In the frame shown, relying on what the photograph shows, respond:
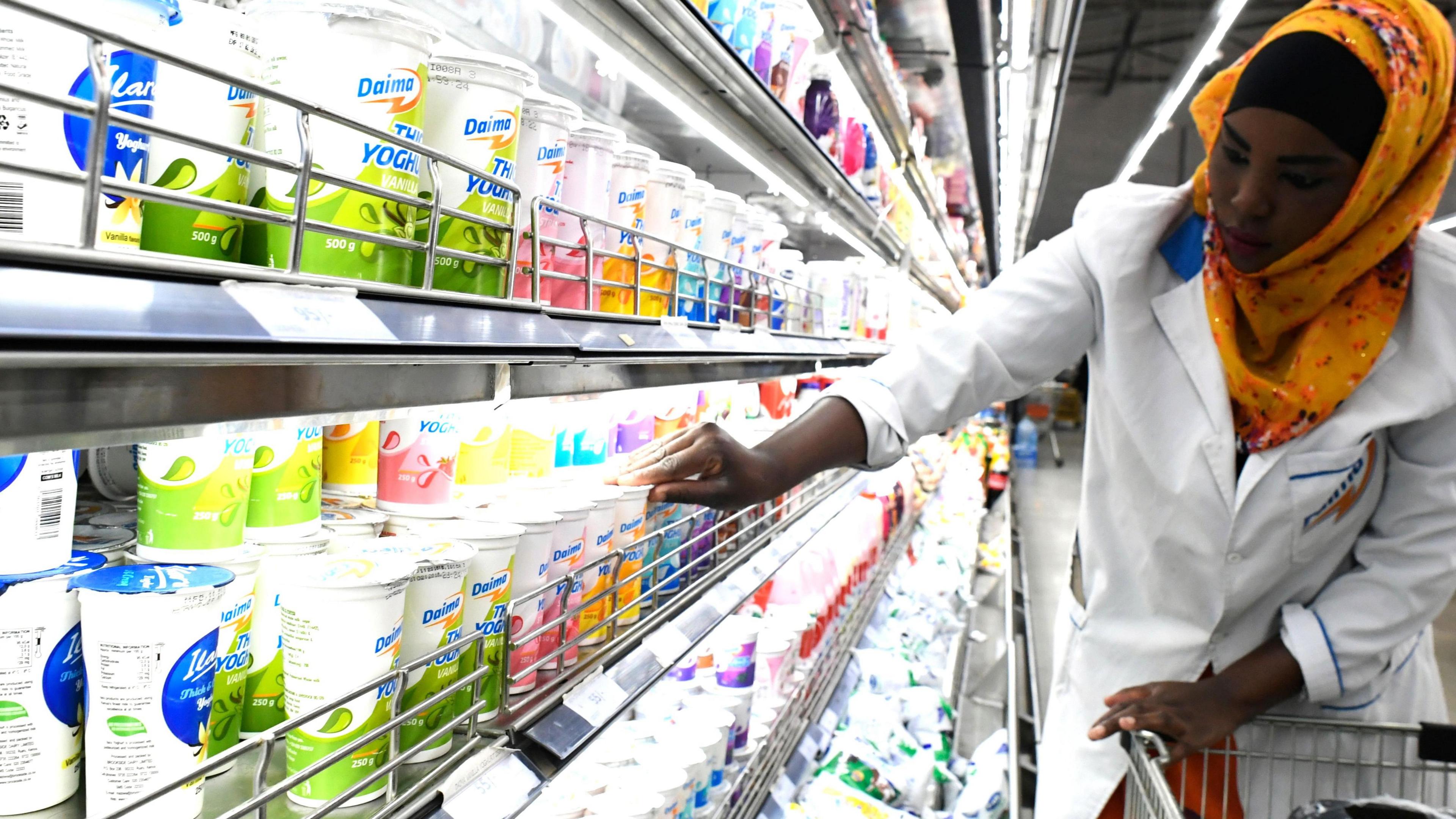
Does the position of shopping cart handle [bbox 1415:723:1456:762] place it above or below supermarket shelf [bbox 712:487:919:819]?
above

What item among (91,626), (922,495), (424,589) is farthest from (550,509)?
(922,495)

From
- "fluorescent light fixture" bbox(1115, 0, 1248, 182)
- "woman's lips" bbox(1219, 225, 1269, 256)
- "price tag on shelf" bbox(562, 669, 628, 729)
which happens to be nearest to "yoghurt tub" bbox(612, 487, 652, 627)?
"price tag on shelf" bbox(562, 669, 628, 729)

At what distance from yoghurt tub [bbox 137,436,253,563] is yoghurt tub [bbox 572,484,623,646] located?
454 millimetres

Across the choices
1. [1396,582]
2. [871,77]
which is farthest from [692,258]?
[871,77]

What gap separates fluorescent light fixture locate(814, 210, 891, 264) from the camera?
238 cm

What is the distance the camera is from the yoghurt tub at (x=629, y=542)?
3.99 feet

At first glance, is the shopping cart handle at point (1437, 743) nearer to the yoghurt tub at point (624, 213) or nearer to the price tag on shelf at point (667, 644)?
the price tag on shelf at point (667, 644)

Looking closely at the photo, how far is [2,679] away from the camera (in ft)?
1.88

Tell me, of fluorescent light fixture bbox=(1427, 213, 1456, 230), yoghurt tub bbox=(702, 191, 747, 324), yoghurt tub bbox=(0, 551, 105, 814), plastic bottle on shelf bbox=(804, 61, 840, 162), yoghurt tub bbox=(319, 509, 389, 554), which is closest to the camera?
yoghurt tub bbox=(0, 551, 105, 814)

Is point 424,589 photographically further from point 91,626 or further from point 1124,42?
point 1124,42

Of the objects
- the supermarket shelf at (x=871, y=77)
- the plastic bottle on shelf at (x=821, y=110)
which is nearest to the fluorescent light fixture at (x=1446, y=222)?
the supermarket shelf at (x=871, y=77)

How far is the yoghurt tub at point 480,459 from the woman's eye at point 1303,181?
41.8 inches

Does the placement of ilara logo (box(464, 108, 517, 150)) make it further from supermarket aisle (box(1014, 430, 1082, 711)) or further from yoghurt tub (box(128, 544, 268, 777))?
supermarket aisle (box(1014, 430, 1082, 711))

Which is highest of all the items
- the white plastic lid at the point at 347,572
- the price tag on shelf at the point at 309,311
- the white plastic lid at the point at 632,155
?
the white plastic lid at the point at 632,155
